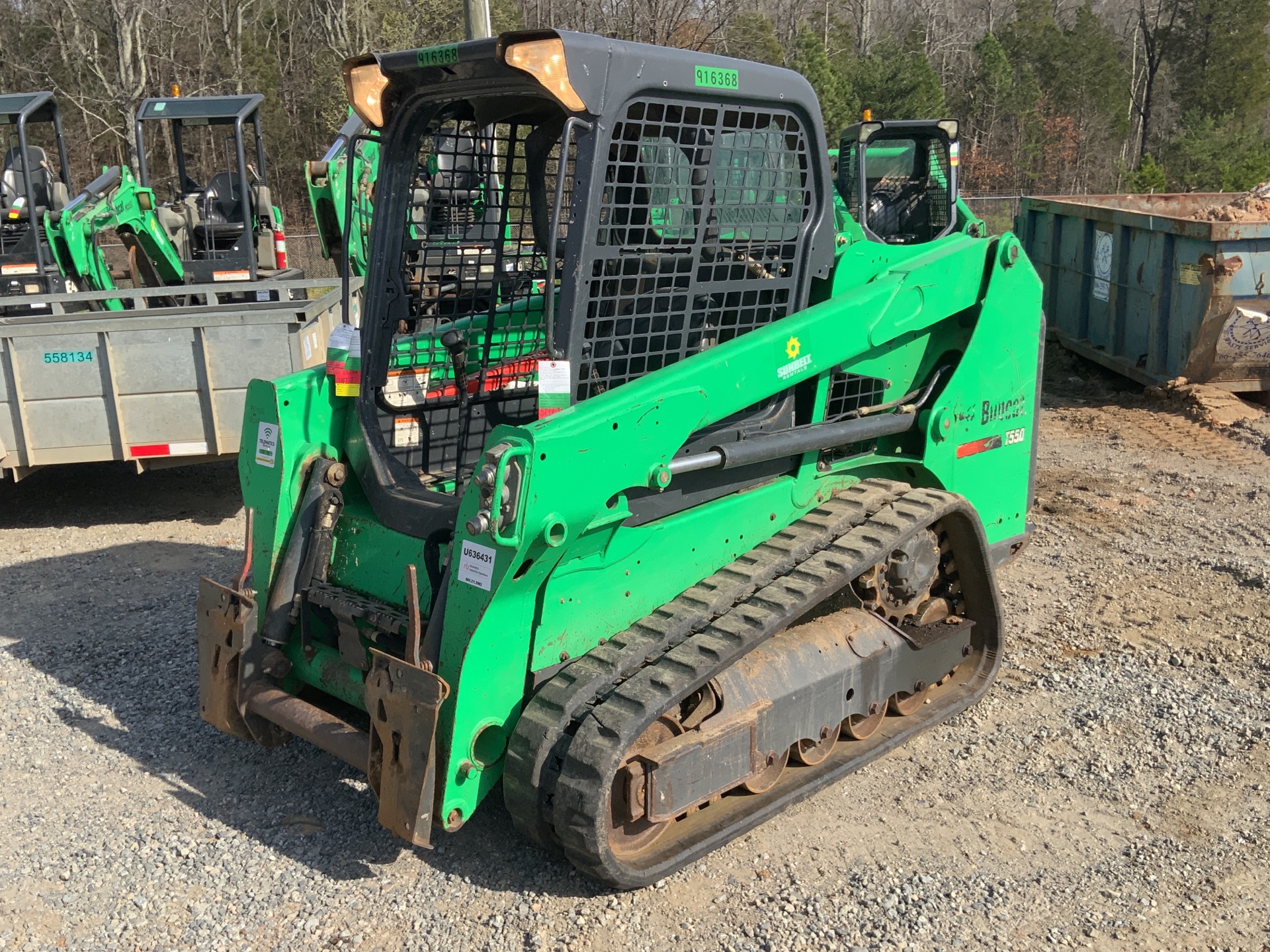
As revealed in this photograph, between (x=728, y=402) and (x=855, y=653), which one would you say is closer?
(x=728, y=402)

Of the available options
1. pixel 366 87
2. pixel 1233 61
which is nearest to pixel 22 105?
pixel 366 87

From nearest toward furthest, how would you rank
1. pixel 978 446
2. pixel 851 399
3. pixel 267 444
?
pixel 267 444
pixel 851 399
pixel 978 446

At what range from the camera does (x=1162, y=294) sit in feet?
31.7

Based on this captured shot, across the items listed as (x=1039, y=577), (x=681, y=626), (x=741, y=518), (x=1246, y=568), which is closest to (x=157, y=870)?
(x=681, y=626)

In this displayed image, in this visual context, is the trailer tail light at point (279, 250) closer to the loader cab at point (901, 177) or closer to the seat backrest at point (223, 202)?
the seat backrest at point (223, 202)

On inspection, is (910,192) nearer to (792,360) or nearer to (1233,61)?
(792,360)

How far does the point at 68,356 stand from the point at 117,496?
1529mm

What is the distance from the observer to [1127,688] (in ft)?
16.0

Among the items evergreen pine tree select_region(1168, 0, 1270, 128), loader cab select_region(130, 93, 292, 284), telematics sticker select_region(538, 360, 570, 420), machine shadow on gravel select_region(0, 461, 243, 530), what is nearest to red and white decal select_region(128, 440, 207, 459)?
machine shadow on gravel select_region(0, 461, 243, 530)

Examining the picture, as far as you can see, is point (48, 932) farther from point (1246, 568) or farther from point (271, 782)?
point (1246, 568)

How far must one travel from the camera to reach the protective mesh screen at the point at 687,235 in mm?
3531

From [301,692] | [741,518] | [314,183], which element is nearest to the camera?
[741,518]

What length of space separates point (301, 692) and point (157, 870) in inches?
31.3

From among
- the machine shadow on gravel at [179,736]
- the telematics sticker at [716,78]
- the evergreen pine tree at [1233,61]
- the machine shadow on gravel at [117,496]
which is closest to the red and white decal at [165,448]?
the machine shadow on gravel at [117,496]
